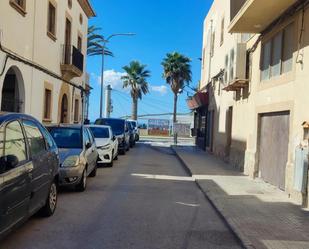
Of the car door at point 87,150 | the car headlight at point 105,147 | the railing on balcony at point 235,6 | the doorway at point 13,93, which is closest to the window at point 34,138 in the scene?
the car door at point 87,150

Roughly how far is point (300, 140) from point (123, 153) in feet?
51.2

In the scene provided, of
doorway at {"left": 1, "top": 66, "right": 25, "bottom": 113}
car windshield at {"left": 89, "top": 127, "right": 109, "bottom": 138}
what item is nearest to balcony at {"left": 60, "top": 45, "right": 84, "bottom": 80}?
doorway at {"left": 1, "top": 66, "right": 25, "bottom": 113}

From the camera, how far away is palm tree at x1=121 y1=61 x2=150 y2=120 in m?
61.8

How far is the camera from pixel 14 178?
5812mm

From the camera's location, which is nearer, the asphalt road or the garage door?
the asphalt road

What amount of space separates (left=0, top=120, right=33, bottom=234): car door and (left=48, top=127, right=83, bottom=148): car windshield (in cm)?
529

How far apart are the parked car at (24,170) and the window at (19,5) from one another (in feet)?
26.0

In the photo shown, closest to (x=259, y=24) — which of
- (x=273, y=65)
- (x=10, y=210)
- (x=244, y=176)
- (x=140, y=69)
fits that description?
(x=273, y=65)

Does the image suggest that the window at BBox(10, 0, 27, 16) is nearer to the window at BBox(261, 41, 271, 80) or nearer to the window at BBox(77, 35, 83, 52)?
the window at BBox(261, 41, 271, 80)

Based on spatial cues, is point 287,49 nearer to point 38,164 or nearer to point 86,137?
point 86,137

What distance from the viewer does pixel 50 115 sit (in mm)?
21438

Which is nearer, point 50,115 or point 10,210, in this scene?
point 10,210

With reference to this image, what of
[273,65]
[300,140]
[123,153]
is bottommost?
[123,153]

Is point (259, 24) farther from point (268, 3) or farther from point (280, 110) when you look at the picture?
point (280, 110)
